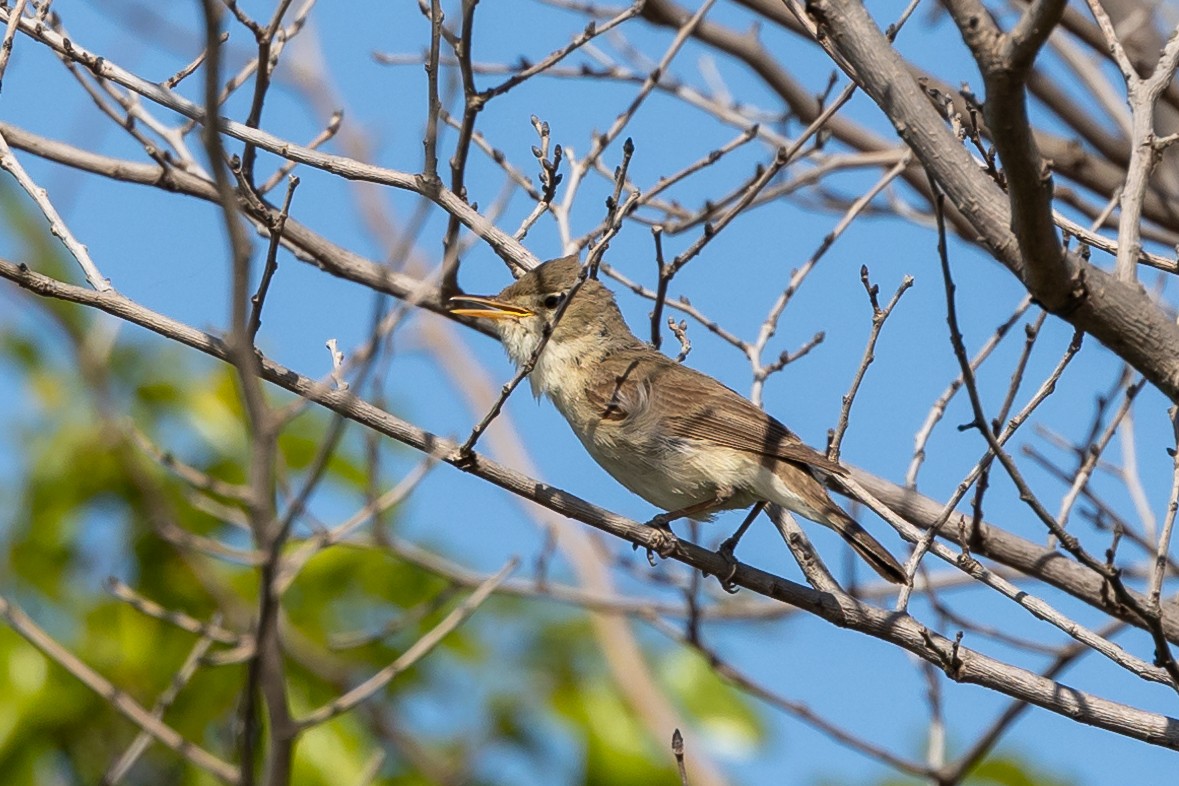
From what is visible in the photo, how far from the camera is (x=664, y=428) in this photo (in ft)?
16.6

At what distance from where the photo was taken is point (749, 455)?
195 inches

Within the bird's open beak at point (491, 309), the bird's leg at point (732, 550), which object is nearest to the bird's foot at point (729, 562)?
the bird's leg at point (732, 550)

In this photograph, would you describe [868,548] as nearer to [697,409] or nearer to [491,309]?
[697,409]

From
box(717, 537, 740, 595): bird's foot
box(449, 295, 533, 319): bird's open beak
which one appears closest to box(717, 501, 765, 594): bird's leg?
box(717, 537, 740, 595): bird's foot

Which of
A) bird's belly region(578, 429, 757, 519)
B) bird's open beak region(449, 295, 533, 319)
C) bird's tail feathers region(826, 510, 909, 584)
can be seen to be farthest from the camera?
bird's open beak region(449, 295, 533, 319)

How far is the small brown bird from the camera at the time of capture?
4.86m

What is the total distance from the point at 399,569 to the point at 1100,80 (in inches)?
161

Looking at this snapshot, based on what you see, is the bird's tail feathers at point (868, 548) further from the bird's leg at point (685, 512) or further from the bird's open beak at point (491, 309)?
the bird's open beak at point (491, 309)

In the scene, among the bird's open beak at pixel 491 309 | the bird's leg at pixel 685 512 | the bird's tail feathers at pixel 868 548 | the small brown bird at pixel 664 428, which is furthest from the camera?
the bird's open beak at pixel 491 309

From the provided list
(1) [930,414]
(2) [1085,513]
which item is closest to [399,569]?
(1) [930,414]

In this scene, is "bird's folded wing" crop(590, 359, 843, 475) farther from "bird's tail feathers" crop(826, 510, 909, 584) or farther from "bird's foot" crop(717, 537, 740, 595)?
"bird's foot" crop(717, 537, 740, 595)

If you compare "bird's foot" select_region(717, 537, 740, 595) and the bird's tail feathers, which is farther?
the bird's tail feathers

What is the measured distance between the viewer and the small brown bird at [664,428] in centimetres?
486

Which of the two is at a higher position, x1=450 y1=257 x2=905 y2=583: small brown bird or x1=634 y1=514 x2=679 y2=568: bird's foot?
x1=450 y1=257 x2=905 y2=583: small brown bird
